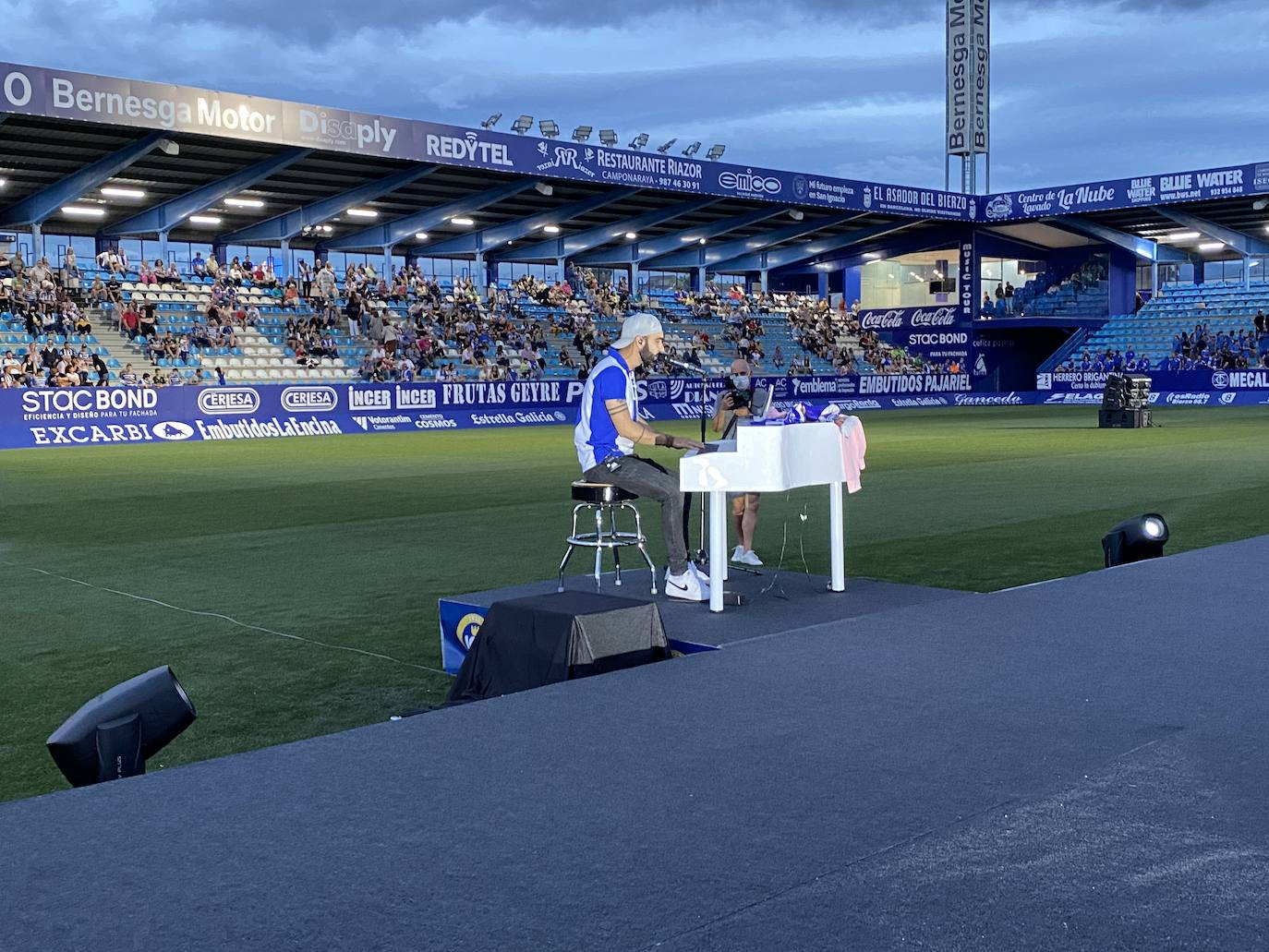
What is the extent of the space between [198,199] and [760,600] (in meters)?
34.3

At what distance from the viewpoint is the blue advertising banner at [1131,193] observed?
46.0 m

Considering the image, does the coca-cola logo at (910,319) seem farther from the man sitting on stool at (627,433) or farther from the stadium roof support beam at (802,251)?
the man sitting on stool at (627,433)

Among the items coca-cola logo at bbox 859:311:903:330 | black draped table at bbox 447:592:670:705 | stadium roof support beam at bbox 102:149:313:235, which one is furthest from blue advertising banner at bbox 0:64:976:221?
black draped table at bbox 447:592:670:705

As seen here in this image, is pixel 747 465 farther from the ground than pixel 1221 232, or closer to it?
closer to it

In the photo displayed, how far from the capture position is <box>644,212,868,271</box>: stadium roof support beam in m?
52.4

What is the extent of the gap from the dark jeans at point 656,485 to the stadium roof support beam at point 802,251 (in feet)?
160

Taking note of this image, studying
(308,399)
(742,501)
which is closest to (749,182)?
(308,399)

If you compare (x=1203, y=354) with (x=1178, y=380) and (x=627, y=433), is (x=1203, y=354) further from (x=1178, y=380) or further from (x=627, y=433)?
(x=627, y=433)

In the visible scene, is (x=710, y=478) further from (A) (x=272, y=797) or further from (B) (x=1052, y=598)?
(A) (x=272, y=797)

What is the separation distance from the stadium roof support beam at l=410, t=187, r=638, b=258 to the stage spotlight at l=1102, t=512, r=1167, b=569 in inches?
1340

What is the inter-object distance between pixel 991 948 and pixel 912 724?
1754 mm

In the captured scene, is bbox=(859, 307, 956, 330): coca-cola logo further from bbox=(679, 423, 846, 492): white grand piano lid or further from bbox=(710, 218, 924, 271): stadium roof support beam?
bbox=(679, 423, 846, 492): white grand piano lid

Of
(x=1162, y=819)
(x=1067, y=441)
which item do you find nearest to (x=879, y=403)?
(x=1067, y=441)

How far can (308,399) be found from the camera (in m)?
31.4
